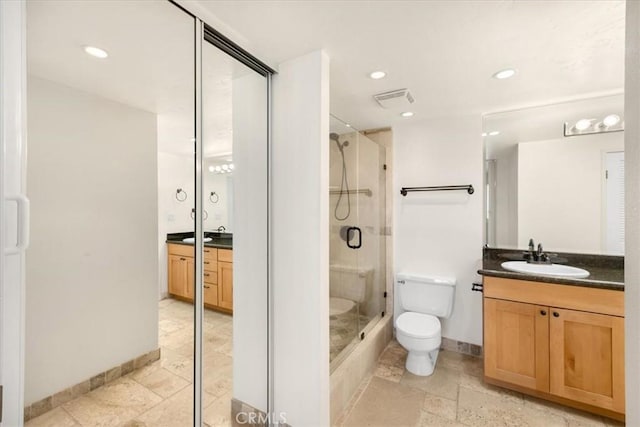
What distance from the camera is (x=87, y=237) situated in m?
1.15

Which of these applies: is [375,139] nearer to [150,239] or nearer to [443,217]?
[443,217]

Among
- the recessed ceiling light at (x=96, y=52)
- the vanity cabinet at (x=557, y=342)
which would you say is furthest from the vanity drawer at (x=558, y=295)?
the recessed ceiling light at (x=96, y=52)

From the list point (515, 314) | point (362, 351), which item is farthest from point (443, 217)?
point (362, 351)

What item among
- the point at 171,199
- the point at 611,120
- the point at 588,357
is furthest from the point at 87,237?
the point at 611,120

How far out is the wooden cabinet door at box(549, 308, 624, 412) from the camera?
172 centimetres

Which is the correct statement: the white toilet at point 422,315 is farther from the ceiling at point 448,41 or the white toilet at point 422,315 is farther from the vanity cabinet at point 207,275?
the ceiling at point 448,41

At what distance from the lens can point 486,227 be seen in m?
2.63

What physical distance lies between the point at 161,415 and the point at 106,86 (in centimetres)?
162

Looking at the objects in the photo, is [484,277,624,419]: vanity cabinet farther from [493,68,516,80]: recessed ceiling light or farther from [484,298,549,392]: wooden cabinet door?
[493,68,516,80]: recessed ceiling light

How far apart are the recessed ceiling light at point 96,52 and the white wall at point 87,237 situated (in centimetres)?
20

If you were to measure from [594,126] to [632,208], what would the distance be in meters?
2.39

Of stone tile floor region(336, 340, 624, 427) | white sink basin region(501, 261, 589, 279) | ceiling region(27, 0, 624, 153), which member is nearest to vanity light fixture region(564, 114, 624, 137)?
ceiling region(27, 0, 624, 153)

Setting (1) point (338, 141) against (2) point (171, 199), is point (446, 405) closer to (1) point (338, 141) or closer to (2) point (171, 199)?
(1) point (338, 141)

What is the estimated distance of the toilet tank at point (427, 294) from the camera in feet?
8.45
